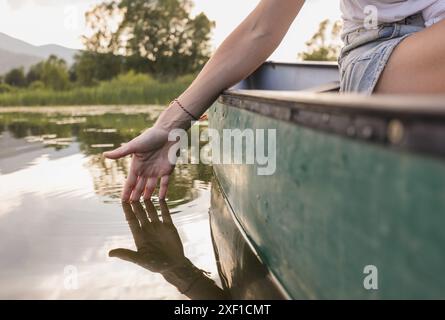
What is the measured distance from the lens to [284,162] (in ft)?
3.29

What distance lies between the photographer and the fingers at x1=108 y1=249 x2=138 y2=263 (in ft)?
4.59

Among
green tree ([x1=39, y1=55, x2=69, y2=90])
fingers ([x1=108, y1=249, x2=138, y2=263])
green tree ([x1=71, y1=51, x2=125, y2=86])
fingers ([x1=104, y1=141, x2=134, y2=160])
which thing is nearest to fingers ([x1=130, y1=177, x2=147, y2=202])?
fingers ([x1=104, y1=141, x2=134, y2=160])

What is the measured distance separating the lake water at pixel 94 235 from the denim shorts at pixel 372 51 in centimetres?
55

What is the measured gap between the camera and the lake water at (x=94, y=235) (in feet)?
4.04

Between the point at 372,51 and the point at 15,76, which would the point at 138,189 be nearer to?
the point at 372,51

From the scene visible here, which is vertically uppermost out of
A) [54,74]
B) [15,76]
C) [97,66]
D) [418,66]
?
[97,66]

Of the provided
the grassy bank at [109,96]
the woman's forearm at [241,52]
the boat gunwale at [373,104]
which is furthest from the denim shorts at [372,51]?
the grassy bank at [109,96]

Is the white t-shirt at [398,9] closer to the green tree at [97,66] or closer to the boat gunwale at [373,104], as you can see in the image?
the boat gunwale at [373,104]

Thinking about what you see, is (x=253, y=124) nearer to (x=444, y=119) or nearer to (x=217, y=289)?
(x=217, y=289)

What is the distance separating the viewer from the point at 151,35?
26.1 meters

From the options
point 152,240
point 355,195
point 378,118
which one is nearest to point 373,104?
point 378,118

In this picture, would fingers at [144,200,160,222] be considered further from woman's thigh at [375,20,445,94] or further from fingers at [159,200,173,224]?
woman's thigh at [375,20,445,94]

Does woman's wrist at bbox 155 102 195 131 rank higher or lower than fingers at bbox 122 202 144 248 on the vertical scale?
higher

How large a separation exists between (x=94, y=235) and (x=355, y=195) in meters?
1.07
